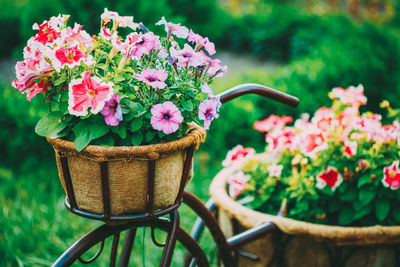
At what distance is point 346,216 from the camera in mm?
1715

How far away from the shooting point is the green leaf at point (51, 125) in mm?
964

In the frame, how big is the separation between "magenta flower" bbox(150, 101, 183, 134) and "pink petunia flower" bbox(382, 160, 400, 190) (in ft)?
3.32

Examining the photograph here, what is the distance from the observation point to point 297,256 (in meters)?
1.58

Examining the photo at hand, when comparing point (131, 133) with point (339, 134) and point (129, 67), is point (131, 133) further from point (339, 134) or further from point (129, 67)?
point (339, 134)

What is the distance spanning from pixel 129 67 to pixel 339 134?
112cm

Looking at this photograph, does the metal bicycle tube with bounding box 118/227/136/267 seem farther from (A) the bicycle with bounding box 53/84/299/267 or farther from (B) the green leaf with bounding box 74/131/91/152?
(B) the green leaf with bounding box 74/131/91/152

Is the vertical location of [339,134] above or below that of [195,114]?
below

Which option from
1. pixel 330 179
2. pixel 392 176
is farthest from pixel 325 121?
pixel 392 176

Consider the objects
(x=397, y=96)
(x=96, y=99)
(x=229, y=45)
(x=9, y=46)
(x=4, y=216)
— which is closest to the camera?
(x=96, y=99)

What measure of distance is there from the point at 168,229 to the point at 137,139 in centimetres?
36

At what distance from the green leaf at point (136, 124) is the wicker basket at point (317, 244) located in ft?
2.63

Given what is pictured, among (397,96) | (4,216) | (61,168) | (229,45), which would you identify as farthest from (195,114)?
(229,45)

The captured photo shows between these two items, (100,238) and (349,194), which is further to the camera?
(349,194)

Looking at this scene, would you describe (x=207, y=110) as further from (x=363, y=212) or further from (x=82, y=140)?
(x=363, y=212)
